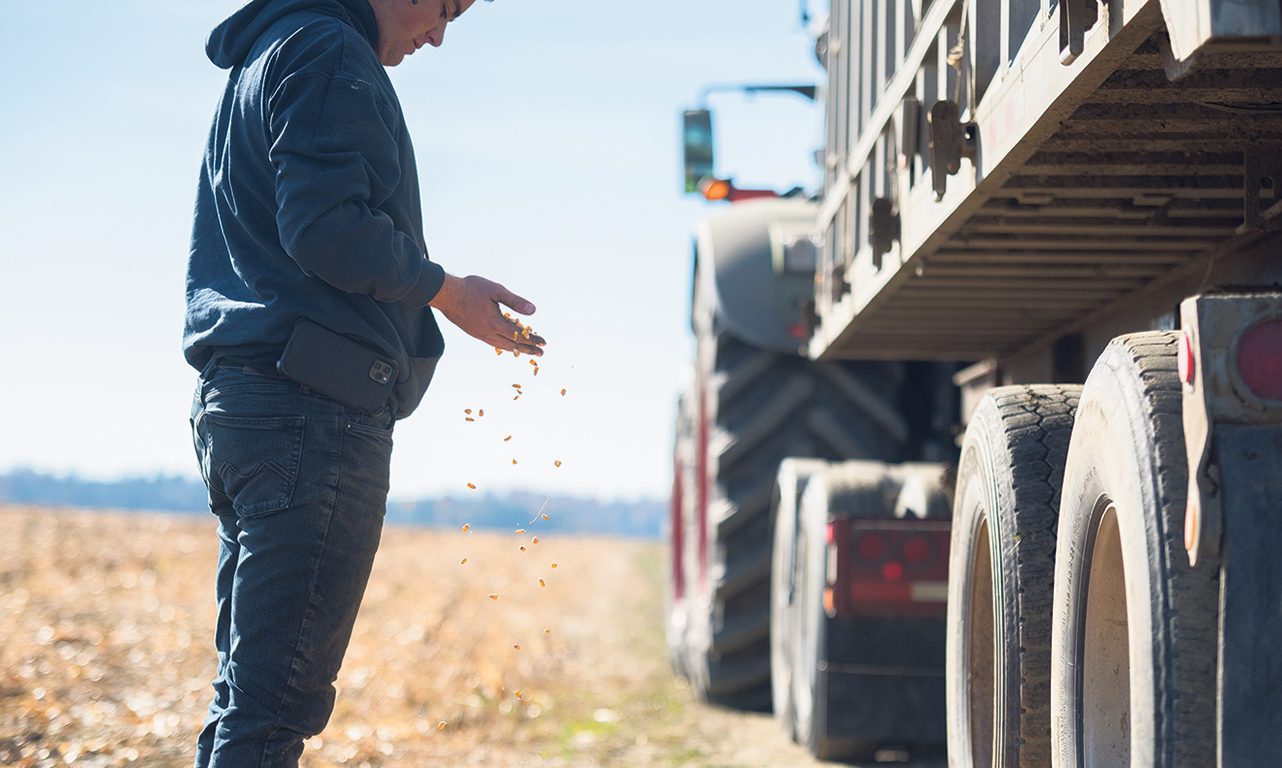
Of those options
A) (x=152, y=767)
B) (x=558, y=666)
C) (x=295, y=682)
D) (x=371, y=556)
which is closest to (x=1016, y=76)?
(x=371, y=556)

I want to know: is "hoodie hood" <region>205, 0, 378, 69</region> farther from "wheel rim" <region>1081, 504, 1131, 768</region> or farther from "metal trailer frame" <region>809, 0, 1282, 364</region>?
"wheel rim" <region>1081, 504, 1131, 768</region>

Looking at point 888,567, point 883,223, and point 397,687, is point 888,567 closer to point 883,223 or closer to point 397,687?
point 883,223

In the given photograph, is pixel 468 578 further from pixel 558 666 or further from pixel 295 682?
pixel 295 682

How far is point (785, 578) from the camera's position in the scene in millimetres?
5930

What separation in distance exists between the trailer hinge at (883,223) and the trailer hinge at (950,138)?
732 millimetres

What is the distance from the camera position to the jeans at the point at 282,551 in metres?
2.68

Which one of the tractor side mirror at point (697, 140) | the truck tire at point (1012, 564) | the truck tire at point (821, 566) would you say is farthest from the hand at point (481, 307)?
the tractor side mirror at point (697, 140)

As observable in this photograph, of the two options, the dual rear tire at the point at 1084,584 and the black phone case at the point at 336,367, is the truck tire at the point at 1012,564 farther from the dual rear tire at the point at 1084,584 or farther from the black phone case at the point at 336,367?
the black phone case at the point at 336,367

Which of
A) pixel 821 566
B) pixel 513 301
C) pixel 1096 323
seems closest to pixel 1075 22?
pixel 513 301

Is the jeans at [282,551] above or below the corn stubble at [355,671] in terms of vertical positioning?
above

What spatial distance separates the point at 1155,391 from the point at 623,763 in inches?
147

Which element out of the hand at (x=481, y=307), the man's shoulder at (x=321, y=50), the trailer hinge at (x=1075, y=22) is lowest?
the hand at (x=481, y=307)

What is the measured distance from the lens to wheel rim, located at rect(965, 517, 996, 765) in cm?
346

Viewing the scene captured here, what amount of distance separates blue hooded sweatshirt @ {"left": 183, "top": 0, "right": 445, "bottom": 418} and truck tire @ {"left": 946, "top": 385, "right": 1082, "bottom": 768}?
1186 millimetres
